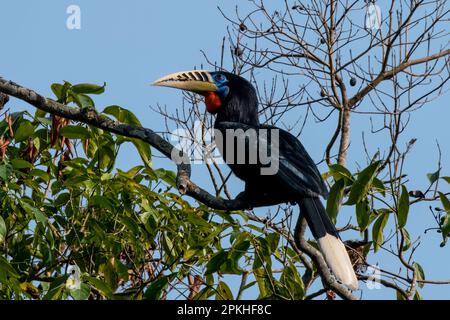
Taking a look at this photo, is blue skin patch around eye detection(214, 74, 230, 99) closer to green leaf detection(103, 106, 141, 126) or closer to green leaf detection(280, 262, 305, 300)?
green leaf detection(103, 106, 141, 126)

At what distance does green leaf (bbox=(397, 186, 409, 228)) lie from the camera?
158 inches

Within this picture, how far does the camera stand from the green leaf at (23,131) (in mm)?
4551

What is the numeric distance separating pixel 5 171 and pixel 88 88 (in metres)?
0.56

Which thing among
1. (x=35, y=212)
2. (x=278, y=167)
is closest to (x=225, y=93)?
(x=278, y=167)

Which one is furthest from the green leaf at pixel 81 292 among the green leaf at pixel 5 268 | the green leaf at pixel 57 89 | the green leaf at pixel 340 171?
the green leaf at pixel 340 171

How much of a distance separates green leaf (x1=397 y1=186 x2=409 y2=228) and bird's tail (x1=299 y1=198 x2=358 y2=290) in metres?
0.36

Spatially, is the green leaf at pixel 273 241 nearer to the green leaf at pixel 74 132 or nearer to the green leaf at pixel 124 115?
the green leaf at pixel 124 115

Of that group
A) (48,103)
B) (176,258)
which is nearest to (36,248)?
(176,258)

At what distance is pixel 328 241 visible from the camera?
4426mm

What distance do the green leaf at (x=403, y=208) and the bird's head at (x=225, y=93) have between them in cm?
123

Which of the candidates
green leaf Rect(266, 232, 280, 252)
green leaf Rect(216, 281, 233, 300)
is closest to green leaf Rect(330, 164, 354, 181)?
green leaf Rect(266, 232, 280, 252)

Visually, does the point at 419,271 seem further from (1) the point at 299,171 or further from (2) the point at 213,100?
(2) the point at 213,100
